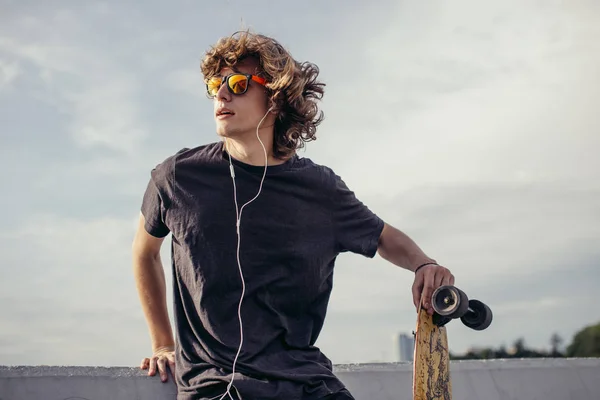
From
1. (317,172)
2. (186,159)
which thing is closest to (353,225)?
(317,172)

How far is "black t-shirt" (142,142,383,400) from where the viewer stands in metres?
3.31

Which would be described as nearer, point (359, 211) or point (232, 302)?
point (232, 302)

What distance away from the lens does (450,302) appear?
11.0ft

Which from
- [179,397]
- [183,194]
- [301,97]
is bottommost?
[179,397]

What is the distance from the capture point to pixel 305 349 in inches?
138

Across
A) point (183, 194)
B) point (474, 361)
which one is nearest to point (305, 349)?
point (183, 194)

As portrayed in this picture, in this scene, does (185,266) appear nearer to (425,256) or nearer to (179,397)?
(179,397)

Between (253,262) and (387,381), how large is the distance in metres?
1.40

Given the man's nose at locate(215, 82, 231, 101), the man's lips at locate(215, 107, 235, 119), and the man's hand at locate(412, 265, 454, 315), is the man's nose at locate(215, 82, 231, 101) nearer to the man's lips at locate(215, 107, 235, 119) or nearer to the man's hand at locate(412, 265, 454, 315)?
the man's lips at locate(215, 107, 235, 119)

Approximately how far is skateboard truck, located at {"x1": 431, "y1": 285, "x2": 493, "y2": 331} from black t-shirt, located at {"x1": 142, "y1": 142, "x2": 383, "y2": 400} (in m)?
0.51

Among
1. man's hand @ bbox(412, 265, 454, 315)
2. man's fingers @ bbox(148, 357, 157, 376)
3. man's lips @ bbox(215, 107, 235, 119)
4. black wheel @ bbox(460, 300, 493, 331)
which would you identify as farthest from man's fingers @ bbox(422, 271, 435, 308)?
man's fingers @ bbox(148, 357, 157, 376)

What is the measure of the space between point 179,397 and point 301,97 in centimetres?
170

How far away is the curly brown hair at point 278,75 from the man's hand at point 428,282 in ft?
3.00

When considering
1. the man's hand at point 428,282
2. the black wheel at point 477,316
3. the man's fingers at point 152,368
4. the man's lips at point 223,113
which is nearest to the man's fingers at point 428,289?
the man's hand at point 428,282
